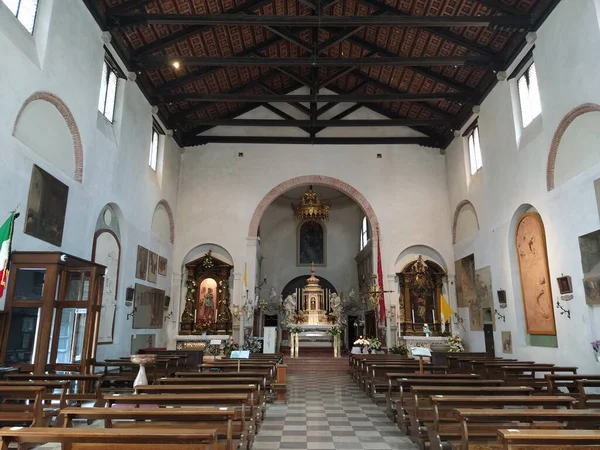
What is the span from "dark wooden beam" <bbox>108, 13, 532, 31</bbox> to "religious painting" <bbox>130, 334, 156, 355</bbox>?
941 centimetres

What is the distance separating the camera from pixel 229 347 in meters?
15.2

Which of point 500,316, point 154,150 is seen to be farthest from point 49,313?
point 500,316

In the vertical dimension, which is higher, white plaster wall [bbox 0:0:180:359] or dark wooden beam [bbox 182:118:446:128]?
dark wooden beam [bbox 182:118:446:128]

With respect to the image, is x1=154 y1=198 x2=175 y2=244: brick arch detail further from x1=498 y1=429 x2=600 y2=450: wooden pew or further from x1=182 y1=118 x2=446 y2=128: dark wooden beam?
x1=498 y1=429 x2=600 y2=450: wooden pew

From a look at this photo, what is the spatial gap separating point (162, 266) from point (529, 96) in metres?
13.8

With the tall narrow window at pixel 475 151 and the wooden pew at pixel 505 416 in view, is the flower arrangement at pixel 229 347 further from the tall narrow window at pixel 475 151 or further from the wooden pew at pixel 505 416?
the wooden pew at pixel 505 416

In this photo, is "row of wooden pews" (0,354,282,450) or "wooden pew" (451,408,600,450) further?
"wooden pew" (451,408,600,450)

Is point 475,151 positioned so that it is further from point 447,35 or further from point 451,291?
point 451,291

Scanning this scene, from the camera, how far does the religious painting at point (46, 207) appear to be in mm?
8727

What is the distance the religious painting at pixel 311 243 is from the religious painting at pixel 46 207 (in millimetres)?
16972

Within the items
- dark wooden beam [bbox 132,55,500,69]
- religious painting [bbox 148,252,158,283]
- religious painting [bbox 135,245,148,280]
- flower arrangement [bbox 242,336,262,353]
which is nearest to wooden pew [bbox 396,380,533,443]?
flower arrangement [bbox 242,336,262,353]

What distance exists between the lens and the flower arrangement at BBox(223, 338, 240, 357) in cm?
1487

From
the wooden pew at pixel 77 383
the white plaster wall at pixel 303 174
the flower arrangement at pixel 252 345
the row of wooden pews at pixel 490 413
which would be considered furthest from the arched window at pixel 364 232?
the wooden pew at pixel 77 383

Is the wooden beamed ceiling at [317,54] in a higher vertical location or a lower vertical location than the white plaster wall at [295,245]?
higher
